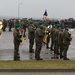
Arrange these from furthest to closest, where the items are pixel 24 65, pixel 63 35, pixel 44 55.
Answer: pixel 44 55, pixel 63 35, pixel 24 65

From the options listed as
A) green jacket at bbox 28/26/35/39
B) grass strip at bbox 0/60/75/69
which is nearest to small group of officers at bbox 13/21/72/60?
green jacket at bbox 28/26/35/39

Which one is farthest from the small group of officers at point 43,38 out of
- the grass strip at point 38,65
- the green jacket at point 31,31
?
the grass strip at point 38,65

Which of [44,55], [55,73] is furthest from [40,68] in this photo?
[44,55]

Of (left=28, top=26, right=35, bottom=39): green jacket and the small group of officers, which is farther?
(left=28, top=26, right=35, bottom=39): green jacket

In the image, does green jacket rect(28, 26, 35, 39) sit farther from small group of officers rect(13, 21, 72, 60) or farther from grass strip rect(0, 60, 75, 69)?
grass strip rect(0, 60, 75, 69)

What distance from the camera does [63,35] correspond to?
17078 mm

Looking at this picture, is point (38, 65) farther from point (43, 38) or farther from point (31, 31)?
point (31, 31)

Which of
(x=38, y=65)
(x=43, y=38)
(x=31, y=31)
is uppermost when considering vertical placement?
(x=31, y=31)

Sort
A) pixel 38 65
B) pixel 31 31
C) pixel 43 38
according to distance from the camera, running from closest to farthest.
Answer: pixel 38 65 < pixel 43 38 < pixel 31 31

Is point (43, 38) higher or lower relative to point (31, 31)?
lower

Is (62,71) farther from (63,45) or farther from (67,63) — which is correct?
(63,45)

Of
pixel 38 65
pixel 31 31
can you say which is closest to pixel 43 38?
pixel 31 31

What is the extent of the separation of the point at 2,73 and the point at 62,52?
18.3 ft

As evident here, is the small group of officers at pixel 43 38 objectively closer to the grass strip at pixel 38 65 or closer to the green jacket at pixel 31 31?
the green jacket at pixel 31 31
